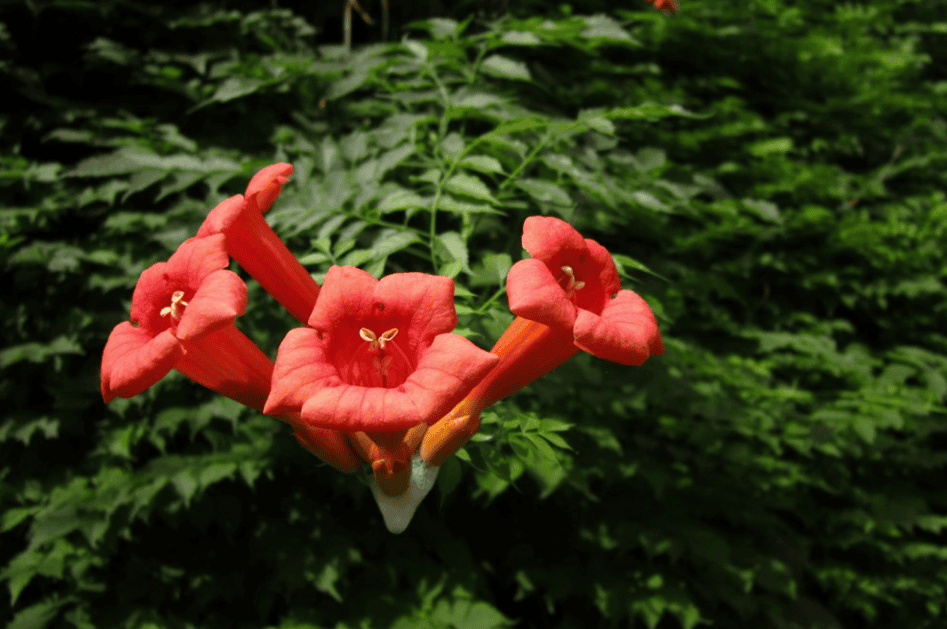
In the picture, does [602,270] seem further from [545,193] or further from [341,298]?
[545,193]

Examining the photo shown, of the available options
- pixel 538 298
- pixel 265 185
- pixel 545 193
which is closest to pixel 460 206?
pixel 545 193

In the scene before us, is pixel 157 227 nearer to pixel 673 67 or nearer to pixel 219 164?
pixel 219 164

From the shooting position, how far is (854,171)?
14.6 ft

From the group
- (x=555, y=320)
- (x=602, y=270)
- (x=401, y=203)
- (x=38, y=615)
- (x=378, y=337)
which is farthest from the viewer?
(x=38, y=615)

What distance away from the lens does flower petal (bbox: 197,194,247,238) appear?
1250 millimetres

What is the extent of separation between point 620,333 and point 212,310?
2.30 ft

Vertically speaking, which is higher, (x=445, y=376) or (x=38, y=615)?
(x=445, y=376)

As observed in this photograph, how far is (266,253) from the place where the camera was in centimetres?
137

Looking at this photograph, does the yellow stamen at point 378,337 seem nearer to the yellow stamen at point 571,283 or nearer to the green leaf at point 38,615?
the yellow stamen at point 571,283

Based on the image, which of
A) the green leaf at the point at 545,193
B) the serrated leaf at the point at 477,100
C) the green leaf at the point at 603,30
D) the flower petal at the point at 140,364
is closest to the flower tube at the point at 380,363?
the flower petal at the point at 140,364

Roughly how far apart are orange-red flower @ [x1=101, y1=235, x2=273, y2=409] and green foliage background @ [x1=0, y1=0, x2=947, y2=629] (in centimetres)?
66

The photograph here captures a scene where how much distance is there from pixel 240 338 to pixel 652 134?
9.24ft

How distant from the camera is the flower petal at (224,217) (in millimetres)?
1250


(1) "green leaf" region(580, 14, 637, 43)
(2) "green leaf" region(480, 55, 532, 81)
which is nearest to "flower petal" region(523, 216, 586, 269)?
(2) "green leaf" region(480, 55, 532, 81)
